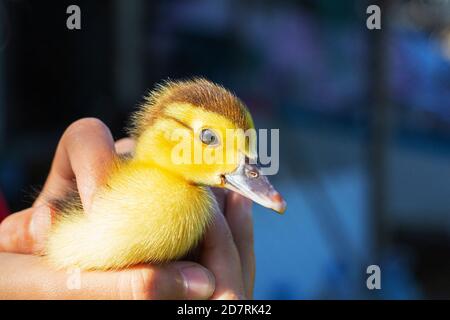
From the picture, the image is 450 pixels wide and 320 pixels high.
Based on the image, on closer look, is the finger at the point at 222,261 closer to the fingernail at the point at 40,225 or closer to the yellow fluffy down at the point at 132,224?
the yellow fluffy down at the point at 132,224

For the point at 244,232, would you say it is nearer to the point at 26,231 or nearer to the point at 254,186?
the point at 254,186

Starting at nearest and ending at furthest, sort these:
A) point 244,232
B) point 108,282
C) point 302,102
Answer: point 108,282 < point 244,232 < point 302,102

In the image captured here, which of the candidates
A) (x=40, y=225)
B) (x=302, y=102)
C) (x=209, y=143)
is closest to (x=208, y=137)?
(x=209, y=143)

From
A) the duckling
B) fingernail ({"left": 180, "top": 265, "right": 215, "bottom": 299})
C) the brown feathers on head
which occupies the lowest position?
fingernail ({"left": 180, "top": 265, "right": 215, "bottom": 299})

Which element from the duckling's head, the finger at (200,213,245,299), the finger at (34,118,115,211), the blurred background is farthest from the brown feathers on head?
the blurred background

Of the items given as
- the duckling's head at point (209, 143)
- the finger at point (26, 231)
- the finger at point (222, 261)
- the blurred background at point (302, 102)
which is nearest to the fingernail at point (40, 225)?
the finger at point (26, 231)

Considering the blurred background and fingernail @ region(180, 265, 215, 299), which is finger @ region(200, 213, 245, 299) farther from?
the blurred background
